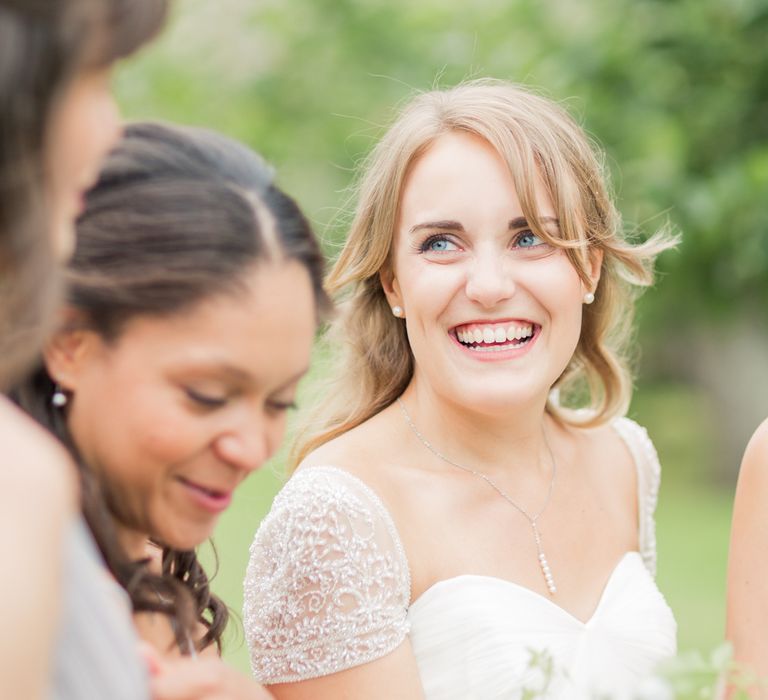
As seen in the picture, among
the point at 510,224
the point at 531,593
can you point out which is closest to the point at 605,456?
the point at 531,593

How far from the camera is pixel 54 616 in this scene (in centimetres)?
145

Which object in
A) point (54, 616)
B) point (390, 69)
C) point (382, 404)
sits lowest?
point (382, 404)

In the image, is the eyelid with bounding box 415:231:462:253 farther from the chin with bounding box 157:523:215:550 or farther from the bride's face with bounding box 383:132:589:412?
the chin with bounding box 157:523:215:550

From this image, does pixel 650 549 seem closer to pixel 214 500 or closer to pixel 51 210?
pixel 214 500

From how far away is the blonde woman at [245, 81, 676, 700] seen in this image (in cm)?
338

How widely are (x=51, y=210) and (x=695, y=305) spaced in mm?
9877

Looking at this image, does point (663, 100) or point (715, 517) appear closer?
point (663, 100)

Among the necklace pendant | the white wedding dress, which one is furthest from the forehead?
the necklace pendant

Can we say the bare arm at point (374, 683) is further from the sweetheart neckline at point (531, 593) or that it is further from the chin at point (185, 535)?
the chin at point (185, 535)

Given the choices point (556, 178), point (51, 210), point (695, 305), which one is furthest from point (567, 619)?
point (695, 305)

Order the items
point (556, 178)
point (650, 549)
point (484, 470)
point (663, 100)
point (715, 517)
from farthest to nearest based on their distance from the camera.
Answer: point (715, 517), point (663, 100), point (650, 549), point (484, 470), point (556, 178)

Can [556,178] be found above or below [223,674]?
above

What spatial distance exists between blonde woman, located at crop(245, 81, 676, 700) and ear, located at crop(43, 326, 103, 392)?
123 cm

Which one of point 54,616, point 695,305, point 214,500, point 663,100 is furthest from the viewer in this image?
point 695,305
